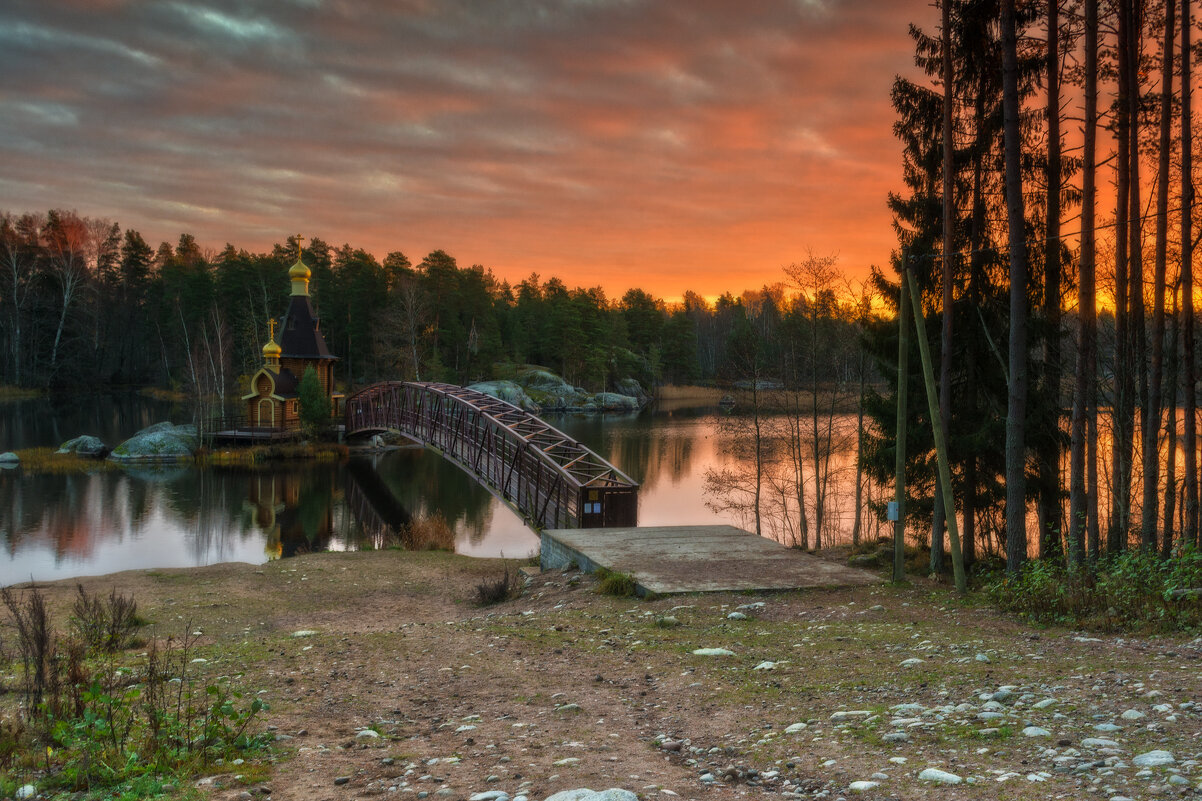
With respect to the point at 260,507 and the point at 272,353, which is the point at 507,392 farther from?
the point at 260,507

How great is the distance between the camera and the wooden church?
44062 mm

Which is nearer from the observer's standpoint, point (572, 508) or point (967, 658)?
point (967, 658)

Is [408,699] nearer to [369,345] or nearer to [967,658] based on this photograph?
[967,658]

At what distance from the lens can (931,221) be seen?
13742mm

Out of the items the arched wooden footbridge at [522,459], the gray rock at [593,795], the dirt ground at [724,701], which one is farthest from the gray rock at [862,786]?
the arched wooden footbridge at [522,459]

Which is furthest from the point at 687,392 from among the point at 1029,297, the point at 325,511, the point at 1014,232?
the point at 1014,232

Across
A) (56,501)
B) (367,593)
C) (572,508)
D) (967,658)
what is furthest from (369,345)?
(967,658)

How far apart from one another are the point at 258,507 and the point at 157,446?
13354mm

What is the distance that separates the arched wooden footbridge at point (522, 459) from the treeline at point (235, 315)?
79.2 feet

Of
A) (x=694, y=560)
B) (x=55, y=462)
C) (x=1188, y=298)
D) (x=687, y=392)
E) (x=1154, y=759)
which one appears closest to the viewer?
Answer: (x=1154, y=759)

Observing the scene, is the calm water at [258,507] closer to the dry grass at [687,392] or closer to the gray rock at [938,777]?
the gray rock at [938,777]

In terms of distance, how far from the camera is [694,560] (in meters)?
12.9

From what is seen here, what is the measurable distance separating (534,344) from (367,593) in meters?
71.2

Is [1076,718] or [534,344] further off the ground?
[534,344]
